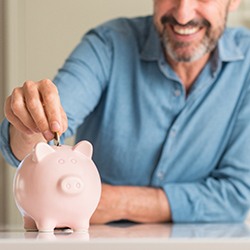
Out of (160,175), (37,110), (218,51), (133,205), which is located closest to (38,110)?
(37,110)

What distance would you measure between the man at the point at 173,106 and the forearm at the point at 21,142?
0.86ft

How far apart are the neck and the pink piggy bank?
79 centimetres

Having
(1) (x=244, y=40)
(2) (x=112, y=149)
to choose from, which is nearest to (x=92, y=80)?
(2) (x=112, y=149)

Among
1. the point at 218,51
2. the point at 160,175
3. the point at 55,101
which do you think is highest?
the point at 55,101

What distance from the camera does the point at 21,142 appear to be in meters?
1.06

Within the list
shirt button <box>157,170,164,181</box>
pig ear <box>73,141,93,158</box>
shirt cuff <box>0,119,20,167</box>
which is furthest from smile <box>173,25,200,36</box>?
pig ear <box>73,141,93,158</box>

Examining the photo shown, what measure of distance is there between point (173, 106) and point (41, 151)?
76cm

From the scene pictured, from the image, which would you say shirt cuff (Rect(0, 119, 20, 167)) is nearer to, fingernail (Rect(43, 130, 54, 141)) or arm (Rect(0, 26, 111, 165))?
arm (Rect(0, 26, 111, 165))

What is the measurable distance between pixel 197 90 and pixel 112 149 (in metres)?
0.22

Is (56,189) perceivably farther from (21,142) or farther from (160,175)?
(160,175)

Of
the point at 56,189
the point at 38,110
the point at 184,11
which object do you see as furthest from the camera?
the point at 184,11

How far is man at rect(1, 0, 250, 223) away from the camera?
1401 mm

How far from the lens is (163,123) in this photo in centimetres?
148

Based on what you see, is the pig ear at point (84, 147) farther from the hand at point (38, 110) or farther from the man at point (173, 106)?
the man at point (173, 106)
